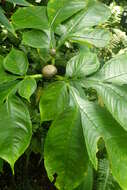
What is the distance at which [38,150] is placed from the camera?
3.32ft

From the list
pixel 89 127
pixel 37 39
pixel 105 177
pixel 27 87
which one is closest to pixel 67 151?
pixel 89 127

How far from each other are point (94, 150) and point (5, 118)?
8.4 inches

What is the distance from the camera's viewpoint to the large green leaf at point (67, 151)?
2.17 feet

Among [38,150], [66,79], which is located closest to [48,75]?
[66,79]

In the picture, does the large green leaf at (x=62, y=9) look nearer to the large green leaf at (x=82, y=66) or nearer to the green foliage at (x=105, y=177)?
the large green leaf at (x=82, y=66)

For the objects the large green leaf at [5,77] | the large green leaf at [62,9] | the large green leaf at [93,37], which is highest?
the large green leaf at [62,9]

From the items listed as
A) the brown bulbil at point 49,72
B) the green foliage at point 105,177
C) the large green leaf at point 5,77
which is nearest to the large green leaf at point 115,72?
the brown bulbil at point 49,72

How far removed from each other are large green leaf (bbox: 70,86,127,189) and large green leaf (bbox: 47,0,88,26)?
29cm

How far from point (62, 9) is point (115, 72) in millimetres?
265

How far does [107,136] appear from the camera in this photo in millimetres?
633

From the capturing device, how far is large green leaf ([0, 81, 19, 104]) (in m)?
0.70

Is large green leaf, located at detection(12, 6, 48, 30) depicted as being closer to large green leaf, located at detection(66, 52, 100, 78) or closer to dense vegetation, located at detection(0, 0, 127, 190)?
dense vegetation, located at detection(0, 0, 127, 190)

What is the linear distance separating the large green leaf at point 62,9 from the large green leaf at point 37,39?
0.14ft

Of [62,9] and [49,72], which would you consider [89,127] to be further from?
[62,9]
